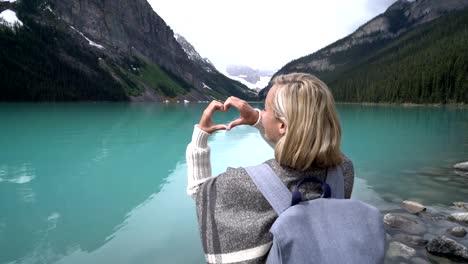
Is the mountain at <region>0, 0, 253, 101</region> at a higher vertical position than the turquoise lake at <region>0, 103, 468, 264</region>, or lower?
higher

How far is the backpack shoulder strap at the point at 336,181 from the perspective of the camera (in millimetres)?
2014

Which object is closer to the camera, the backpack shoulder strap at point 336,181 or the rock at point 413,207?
the backpack shoulder strap at point 336,181

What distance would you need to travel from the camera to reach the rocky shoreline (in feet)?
20.8

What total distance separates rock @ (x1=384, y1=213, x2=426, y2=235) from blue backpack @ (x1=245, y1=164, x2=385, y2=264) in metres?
6.75

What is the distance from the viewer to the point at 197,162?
2.47m

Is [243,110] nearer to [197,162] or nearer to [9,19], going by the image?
[197,162]

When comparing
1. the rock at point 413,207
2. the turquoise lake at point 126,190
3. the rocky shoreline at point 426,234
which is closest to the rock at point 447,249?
the rocky shoreline at point 426,234

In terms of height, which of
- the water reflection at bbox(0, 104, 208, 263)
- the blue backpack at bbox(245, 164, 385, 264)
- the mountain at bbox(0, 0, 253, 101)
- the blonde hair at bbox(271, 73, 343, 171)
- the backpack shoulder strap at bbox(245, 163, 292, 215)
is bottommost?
the water reflection at bbox(0, 104, 208, 263)

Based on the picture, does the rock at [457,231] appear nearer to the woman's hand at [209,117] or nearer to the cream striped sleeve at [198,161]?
the cream striped sleeve at [198,161]

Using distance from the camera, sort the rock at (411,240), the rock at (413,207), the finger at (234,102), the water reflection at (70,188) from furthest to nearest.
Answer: the rock at (413,207)
the water reflection at (70,188)
the rock at (411,240)
the finger at (234,102)

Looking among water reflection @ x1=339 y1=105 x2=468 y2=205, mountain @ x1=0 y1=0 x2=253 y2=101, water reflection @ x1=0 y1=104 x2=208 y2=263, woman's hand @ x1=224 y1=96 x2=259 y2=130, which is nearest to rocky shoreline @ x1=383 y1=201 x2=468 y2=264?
water reflection @ x1=339 y1=105 x2=468 y2=205

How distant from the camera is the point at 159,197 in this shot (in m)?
10.8

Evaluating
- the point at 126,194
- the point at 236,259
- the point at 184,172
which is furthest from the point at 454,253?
the point at 184,172

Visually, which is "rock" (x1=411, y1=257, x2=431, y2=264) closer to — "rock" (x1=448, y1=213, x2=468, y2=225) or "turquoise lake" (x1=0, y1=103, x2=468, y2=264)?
"rock" (x1=448, y1=213, x2=468, y2=225)
